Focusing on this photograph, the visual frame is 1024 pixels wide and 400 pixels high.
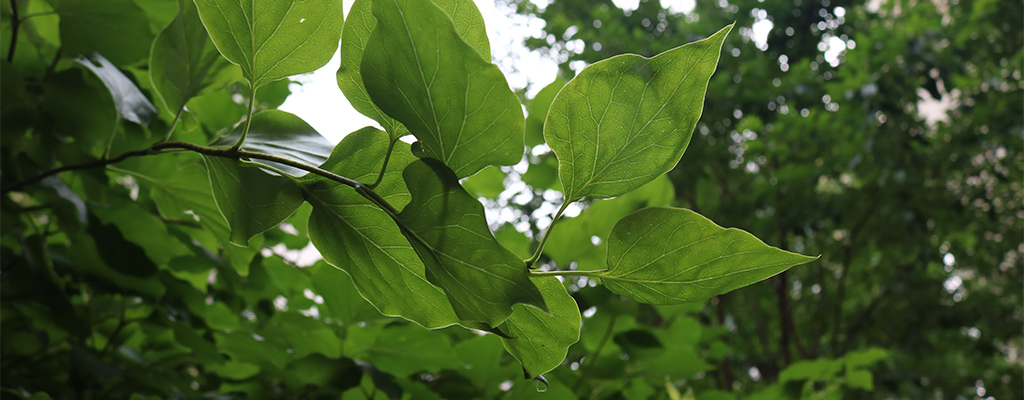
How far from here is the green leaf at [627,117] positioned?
0.56 ft

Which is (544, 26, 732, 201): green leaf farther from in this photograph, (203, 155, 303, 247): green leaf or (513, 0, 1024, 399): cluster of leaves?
(513, 0, 1024, 399): cluster of leaves

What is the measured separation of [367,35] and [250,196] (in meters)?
0.06

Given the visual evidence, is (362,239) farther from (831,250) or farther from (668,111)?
(831,250)

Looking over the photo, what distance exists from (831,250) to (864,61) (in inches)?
31.9

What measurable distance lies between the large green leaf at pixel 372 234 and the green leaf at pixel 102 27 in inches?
11.8

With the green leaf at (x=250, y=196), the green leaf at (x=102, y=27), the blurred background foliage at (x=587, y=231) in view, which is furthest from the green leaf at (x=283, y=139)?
the green leaf at (x=102, y=27)

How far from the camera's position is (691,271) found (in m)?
0.19

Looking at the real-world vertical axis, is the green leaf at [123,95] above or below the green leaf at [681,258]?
above

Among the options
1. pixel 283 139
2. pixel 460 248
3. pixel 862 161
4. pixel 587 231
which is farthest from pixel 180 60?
pixel 862 161

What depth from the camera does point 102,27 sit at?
41 centimetres

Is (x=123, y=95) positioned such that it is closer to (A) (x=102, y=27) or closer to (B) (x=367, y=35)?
(A) (x=102, y=27)

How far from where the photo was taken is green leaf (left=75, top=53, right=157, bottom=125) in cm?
33

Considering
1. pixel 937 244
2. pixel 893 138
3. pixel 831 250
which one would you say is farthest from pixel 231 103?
pixel 937 244

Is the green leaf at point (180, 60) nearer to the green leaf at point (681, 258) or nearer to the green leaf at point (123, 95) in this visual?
the green leaf at point (123, 95)
